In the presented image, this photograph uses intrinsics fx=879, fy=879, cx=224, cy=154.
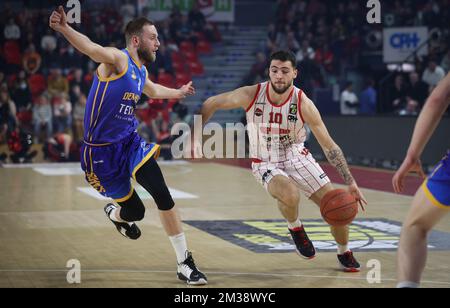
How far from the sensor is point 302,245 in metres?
8.01

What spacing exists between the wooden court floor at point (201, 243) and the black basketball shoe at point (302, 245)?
0.36 ft

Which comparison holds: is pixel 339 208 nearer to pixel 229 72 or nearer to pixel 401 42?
pixel 401 42

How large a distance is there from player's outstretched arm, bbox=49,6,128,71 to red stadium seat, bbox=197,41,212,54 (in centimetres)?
2048

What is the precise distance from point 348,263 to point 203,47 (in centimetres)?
2043

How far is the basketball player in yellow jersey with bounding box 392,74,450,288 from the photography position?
4.72 meters

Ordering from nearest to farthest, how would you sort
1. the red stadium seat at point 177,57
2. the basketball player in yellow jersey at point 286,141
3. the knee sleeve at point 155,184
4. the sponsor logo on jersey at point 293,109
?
1. the knee sleeve at point 155,184
2. the basketball player in yellow jersey at point 286,141
3. the sponsor logo on jersey at point 293,109
4. the red stadium seat at point 177,57

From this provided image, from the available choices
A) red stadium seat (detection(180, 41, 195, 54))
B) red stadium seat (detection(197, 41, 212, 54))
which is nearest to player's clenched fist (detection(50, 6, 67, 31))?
red stadium seat (detection(180, 41, 195, 54))

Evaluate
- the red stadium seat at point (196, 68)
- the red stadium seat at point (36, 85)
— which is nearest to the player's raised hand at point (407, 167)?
the red stadium seat at point (36, 85)

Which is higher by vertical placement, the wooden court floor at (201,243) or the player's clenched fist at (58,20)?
the player's clenched fist at (58,20)

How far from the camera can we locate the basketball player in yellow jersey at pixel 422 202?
15.5 ft

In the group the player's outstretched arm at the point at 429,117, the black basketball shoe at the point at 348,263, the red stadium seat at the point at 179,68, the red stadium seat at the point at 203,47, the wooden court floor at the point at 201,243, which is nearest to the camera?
the player's outstretched arm at the point at 429,117

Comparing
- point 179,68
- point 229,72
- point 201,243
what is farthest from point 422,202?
point 229,72

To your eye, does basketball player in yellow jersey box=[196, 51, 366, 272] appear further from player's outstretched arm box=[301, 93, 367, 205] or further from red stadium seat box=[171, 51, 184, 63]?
red stadium seat box=[171, 51, 184, 63]

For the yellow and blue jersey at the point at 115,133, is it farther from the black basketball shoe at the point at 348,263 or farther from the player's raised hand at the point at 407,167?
the player's raised hand at the point at 407,167
